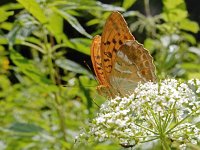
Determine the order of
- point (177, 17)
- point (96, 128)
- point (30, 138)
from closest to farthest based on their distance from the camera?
point (96, 128) → point (30, 138) → point (177, 17)

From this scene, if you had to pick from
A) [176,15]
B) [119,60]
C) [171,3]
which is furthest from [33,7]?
[176,15]

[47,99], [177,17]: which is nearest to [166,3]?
[177,17]

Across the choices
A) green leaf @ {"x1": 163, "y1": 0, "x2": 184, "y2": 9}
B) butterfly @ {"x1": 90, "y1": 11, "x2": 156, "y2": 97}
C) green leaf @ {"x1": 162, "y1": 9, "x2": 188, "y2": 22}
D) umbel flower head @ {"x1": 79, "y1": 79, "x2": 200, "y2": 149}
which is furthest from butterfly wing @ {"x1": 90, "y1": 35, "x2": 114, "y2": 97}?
green leaf @ {"x1": 162, "y1": 9, "x2": 188, "y2": 22}

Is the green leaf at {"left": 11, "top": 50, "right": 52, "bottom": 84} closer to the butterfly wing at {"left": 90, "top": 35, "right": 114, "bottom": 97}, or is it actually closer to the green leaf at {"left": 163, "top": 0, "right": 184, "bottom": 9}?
the butterfly wing at {"left": 90, "top": 35, "right": 114, "bottom": 97}

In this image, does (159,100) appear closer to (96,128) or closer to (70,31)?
(96,128)

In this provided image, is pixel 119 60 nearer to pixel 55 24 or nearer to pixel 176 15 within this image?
pixel 55 24

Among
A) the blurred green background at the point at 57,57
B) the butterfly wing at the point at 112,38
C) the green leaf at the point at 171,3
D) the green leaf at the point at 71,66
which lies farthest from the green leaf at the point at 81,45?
the green leaf at the point at 171,3
